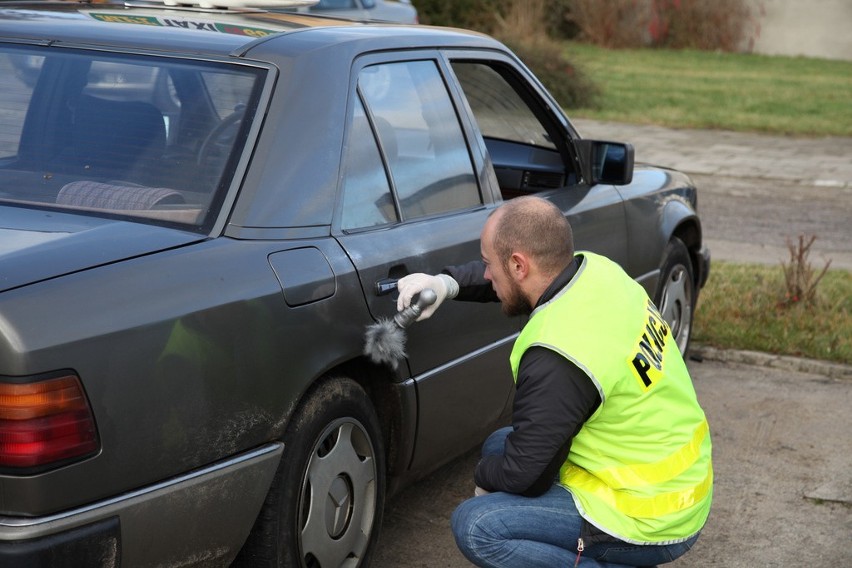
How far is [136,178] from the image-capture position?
3252mm

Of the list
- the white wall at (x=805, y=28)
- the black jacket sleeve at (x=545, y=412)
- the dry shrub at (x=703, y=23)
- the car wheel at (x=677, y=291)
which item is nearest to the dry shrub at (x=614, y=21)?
the dry shrub at (x=703, y=23)

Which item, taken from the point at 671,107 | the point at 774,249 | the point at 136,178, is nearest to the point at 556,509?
the point at 136,178

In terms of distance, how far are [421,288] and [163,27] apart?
115cm

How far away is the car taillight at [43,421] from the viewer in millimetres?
2475

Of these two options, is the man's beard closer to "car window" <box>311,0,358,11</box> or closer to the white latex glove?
the white latex glove

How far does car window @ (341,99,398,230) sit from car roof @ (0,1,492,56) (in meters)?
0.30

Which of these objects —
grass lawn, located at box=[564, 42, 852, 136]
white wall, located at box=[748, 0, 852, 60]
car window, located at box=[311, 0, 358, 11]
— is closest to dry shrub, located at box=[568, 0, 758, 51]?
white wall, located at box=[748, 0, 852, 60]

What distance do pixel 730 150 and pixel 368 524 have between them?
12215 mm

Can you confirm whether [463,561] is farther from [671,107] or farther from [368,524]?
[671,107]

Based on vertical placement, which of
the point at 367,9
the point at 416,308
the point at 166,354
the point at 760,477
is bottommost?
the point at 760,477

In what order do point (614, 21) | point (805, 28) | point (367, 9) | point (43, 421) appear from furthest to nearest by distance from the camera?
point (614, 21) → point (805, 28) → point (367, 9) → point (43, 421)

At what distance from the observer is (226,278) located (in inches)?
115

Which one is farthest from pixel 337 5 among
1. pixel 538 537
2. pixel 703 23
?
pixel 703 23

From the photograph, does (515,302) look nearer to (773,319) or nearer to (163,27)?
(163,27)
